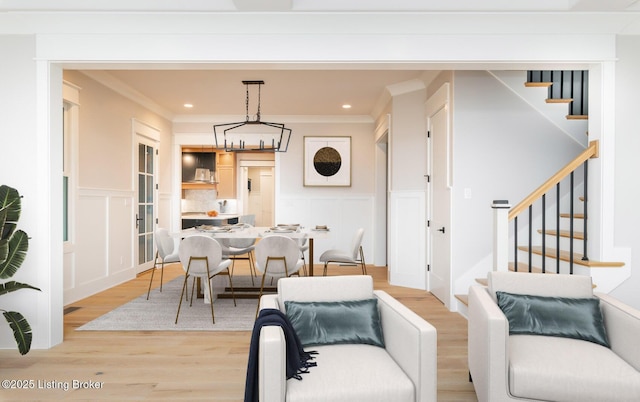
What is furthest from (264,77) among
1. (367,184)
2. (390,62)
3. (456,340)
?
(456,340)

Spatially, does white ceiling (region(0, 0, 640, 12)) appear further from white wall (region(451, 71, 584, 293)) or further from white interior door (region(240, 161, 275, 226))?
white interior door (region(240, 161, 275, 226))

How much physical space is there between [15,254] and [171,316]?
61.9 inches

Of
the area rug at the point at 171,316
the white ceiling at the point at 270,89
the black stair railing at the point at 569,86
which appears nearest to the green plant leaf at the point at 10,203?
the area rug at the point at 171,316

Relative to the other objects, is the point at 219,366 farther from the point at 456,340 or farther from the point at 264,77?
the point at 264,77

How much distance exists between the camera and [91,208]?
494 centimetres

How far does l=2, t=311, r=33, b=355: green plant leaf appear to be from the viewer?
2.73m

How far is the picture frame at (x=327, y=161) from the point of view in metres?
7.48

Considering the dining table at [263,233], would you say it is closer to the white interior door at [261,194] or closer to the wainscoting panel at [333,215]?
the wainscoting panel at [333,215]

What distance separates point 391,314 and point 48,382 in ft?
7.29

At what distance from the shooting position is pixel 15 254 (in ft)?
9.33

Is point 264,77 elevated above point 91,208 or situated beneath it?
elevated above

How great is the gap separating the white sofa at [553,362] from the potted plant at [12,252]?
287cm

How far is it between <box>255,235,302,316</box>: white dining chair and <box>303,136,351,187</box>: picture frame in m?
3.59

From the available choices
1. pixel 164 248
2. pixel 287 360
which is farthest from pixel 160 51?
pixel 287 360
